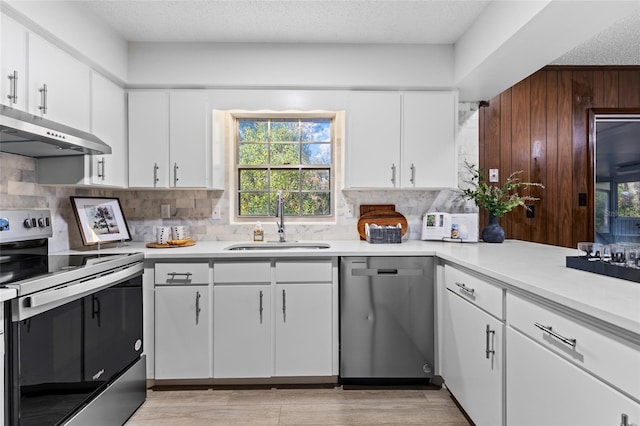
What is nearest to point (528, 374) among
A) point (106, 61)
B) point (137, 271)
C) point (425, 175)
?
point (425, 175)

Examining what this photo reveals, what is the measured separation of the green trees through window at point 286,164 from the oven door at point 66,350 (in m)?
1.32

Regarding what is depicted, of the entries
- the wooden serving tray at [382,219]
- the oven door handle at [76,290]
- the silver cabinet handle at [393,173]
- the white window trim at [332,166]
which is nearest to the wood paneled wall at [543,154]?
the wooden serving tray at [382,219]

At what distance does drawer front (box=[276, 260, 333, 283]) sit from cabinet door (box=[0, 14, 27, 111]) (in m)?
1.64

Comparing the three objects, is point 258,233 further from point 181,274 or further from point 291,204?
point 181,274

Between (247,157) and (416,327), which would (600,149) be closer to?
(416,327)

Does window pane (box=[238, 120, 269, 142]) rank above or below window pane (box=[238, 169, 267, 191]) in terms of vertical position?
above

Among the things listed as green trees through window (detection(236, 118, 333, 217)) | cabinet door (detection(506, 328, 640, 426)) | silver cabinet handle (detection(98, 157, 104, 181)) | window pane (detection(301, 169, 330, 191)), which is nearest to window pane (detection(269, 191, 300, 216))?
green trees through window (detection(236, 118, 333, 217))

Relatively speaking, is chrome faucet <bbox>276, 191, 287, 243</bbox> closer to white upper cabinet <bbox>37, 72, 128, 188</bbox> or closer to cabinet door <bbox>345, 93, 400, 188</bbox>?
cabinet door <bbox>345, 93, 400, 188</bbox>

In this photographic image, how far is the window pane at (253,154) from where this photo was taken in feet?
10.6

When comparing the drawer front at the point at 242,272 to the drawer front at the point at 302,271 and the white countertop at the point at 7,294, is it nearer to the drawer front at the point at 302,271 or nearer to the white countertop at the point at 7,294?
the drawer front at the point at 302,271

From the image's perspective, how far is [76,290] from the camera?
1681 millimetres

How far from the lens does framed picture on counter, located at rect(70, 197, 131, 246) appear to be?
2.49 metres

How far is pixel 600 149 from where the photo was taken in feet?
10.9

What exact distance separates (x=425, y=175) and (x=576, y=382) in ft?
6.32
